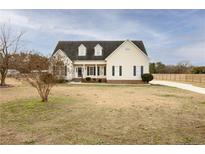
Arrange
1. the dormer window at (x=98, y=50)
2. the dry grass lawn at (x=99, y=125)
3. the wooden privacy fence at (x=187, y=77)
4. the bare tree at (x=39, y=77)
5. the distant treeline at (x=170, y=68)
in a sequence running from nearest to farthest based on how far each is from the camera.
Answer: the dry grass lawn at (x=99, y=125) < the bare tree at (x=39, y=77) < the dormer window at (x=98, y=50) < the wooden privacy fence at (x=187, y=77) < the distant treeline at (x=170, y=68)

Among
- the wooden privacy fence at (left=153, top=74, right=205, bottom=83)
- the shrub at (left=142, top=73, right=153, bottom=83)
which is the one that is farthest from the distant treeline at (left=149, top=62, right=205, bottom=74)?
the shrub at (left=142, top=73, right=153, bottom=83)

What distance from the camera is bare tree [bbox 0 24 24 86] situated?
20.5 m

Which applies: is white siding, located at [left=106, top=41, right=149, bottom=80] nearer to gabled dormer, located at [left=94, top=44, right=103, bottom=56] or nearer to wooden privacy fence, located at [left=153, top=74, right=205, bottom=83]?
gabled dormer, located at [left=94, top=44, right=103, bottom=56]

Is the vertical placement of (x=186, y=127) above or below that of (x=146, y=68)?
below

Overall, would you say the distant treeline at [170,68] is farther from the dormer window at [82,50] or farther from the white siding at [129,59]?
the dormer window at [82,50]

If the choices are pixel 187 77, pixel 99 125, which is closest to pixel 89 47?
pixel 187 77

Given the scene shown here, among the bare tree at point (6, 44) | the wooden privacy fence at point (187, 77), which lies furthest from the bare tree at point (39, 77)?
the wooden privacy fence at point (187, 77)

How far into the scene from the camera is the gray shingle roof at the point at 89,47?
1096 inches

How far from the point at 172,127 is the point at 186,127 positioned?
1.19 feet
